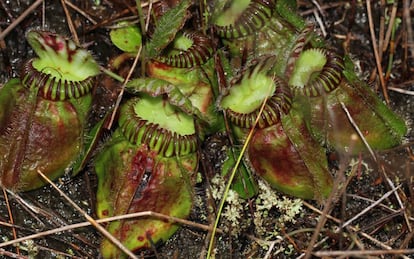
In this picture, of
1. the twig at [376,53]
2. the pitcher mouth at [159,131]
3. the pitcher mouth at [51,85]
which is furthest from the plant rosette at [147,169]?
the twig at [376,53]

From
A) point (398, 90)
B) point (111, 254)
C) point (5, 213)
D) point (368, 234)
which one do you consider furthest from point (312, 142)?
point (5, 213)

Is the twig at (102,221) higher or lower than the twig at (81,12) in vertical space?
lower

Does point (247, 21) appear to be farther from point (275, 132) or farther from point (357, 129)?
point (357, 129)

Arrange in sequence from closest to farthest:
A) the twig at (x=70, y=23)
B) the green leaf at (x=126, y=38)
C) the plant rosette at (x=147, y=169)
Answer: the plant rosette at (x=147, y=169)
the green leaf at (x=126, y=38)
the twig at (x=70, y=23)

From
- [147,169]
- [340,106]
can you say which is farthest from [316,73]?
[147,169]

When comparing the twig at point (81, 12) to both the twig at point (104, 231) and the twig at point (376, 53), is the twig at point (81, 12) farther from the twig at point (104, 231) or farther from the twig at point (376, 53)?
the twig at point (376, 53)

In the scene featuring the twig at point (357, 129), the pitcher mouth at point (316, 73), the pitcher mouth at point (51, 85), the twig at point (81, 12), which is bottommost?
the twig at point (357, 129)
